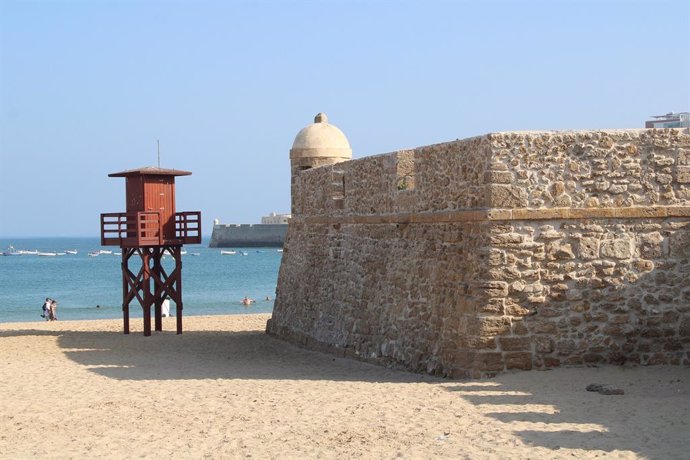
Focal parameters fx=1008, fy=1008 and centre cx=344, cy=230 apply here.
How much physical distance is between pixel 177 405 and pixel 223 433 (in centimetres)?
177

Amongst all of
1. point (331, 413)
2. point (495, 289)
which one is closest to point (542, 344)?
point (495, 289)

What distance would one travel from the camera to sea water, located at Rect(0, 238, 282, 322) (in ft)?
141

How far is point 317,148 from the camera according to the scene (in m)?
20.4

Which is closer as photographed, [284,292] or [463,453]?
[463,453]

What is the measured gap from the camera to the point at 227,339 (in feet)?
67.5

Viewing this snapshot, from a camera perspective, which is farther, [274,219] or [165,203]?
[274,219]

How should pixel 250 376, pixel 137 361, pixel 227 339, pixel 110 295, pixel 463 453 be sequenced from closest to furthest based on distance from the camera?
pixel 463 453 → pixel 250 376 → pixel 137 361 → pixel 227 339 → pixel 110 295

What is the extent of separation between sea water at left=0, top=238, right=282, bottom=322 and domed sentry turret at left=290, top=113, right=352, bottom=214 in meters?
17.9

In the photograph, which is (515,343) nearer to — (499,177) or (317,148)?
(499,177)

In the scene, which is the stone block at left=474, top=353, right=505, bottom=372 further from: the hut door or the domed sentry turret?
the hut door

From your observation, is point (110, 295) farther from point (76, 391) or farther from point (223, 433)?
point (223, 433)

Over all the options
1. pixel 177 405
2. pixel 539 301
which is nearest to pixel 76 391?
pixel 177 405

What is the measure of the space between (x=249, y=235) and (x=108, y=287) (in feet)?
150

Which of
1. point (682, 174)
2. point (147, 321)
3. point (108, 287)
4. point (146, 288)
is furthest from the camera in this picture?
point (108, 287)
